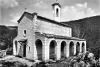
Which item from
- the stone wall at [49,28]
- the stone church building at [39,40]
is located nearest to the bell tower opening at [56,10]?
the stone wall at [49,28]

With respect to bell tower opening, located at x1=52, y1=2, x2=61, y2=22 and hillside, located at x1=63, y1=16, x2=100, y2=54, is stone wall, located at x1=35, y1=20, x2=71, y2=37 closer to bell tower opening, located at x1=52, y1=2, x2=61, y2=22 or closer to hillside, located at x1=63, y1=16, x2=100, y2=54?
bell tower opening, located at x1=52, y1=2, x2=61, y2=22

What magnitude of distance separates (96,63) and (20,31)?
44.0 ft

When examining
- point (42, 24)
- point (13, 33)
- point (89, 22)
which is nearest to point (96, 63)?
point (42, 24)

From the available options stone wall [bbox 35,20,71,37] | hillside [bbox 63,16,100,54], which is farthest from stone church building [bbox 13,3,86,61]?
hillside [bbox 63,16,100,54]

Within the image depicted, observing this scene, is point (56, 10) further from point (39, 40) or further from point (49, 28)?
point (39, 40)

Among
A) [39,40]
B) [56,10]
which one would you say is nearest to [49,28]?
[39,40]

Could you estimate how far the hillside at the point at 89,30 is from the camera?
68.8ft

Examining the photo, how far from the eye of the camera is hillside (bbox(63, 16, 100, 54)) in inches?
826

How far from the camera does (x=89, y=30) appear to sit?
73.7 ft

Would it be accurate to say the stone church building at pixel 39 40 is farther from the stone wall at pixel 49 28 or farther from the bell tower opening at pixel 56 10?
the bell tower opening at pixel 56 10

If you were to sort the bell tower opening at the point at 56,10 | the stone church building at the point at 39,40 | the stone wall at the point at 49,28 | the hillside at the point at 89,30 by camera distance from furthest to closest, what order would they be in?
the bell tower opening at the point at 56,10 → the hillside at the point at 89,30 → the stone wall at the point at 49,28 → the stone church building at the point at 39,40

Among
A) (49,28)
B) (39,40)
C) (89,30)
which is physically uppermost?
(49,28)

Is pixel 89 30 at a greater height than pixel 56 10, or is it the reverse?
pixel 56 10

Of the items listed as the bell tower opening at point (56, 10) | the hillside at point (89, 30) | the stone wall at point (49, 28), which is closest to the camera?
the stone wall at point (49, 28)
